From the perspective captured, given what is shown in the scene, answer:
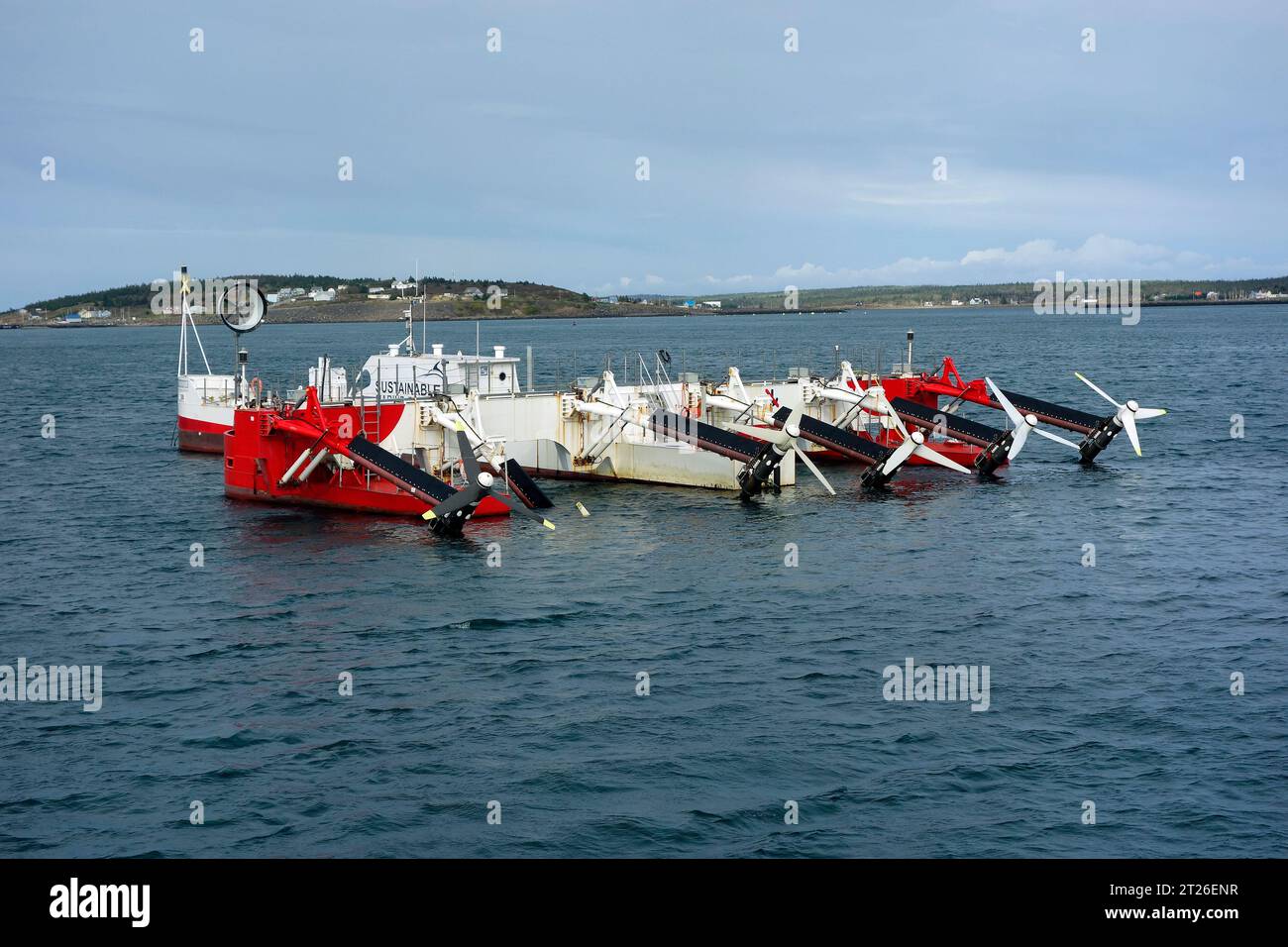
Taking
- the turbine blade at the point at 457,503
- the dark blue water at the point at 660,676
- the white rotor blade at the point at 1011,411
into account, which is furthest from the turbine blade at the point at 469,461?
the white rotor blade at the point at 1011,411

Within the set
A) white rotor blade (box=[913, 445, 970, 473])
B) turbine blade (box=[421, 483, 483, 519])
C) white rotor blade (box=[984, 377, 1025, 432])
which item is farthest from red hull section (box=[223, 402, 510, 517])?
white rotor blade (box=[984, 377, 1025, 432])

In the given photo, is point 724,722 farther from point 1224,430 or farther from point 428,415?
point 1224,430

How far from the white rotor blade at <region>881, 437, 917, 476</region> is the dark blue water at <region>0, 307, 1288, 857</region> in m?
2.07

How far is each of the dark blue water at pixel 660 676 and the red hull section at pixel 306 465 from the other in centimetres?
127

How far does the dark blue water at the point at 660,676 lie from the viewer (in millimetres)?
23656

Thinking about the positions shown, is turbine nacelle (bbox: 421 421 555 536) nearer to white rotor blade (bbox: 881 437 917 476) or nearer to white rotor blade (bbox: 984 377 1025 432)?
white rotor blade (bbox: 881 437 917 476)

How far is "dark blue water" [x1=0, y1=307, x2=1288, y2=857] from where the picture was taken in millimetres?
23656

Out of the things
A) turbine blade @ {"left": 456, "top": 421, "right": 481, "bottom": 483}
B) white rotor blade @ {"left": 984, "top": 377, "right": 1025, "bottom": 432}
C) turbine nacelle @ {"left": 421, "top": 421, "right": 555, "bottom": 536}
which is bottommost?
turbine nacelle @ {"left": 421, "top": 421, "right": 555, "bottom": 536}

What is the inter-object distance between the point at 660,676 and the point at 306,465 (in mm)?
28972

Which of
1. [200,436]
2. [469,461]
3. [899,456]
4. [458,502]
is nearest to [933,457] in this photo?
[899,456]

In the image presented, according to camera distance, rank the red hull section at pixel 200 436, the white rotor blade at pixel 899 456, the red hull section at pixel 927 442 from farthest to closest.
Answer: the red hull section at pixel 200 436
the red hull section at pixel 927 442
the white rotor blade at pixel 899 456

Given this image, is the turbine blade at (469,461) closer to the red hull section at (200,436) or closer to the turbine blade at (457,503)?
the turbine blade at (457,503)

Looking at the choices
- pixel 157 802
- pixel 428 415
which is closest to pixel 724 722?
pixel 157 802
